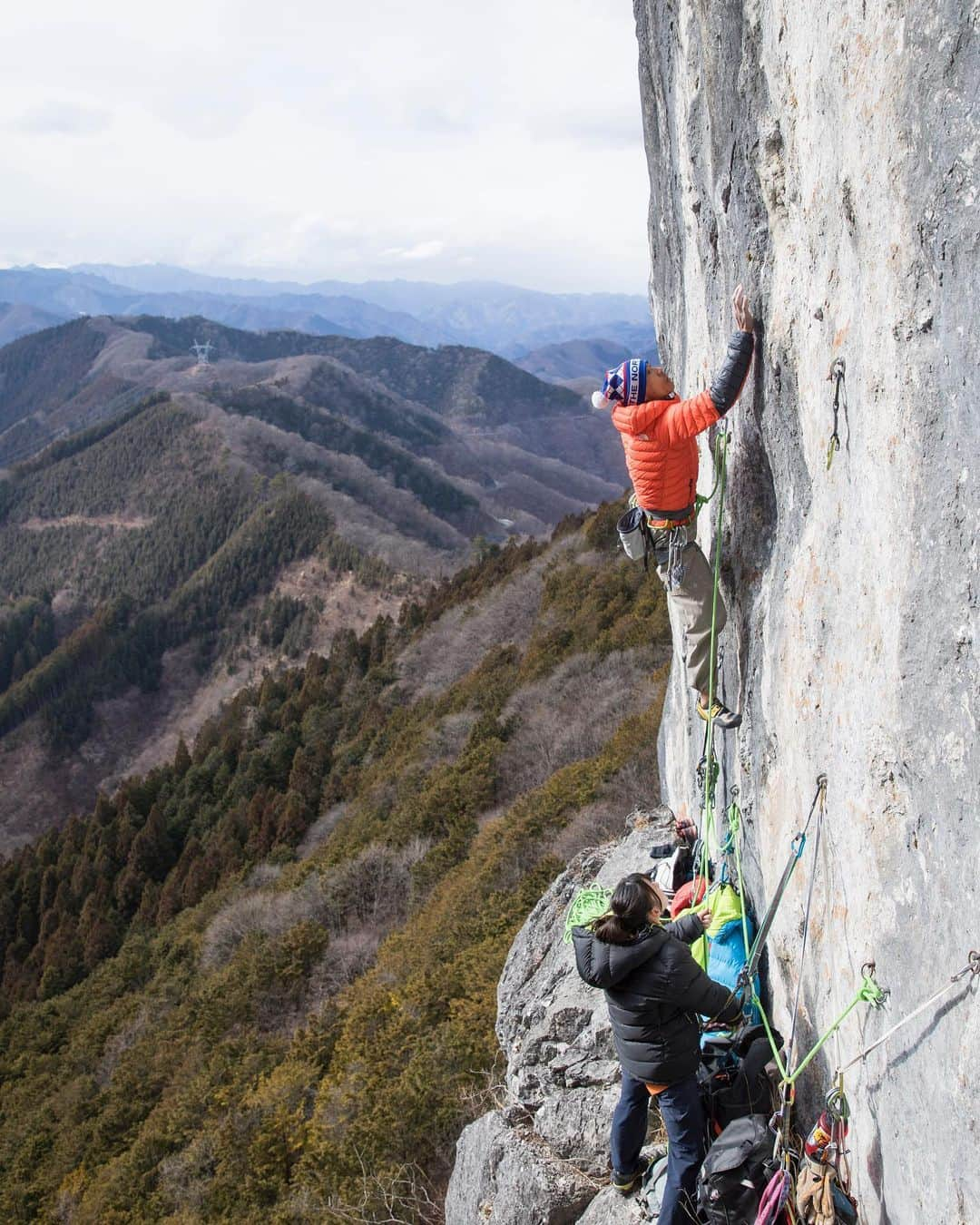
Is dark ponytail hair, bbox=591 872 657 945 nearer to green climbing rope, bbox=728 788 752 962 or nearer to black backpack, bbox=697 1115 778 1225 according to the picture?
black backpack, bbox=697 1115 778 1225

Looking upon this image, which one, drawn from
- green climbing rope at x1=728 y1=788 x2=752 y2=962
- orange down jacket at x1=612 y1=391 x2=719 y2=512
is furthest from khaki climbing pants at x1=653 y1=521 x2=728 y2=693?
green climbing rope at x1=728 y1=788 x2=752 y2=962

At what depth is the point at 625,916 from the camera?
4.88 metres

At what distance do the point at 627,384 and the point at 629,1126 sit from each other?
503 centimetres

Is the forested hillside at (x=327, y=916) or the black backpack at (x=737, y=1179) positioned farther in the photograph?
the forested hillside at (x=327, y=916)

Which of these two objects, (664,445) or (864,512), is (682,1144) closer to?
(864,512)

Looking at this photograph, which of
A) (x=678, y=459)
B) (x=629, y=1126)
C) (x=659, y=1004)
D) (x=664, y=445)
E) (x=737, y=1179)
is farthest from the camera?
(x=678, y=459)

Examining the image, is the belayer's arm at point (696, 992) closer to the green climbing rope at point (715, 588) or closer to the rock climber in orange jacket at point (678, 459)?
the rock climber in orange jacket at point (678, 459)

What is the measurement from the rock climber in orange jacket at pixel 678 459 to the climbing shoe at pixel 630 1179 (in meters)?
3.22

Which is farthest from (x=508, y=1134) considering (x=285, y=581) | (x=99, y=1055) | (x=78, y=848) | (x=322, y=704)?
(x=285, y=581)

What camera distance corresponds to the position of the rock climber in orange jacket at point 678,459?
5699 mm

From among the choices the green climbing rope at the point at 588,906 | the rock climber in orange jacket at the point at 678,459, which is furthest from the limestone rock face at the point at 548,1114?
the rock climber in orange jacket at the point at 678,459

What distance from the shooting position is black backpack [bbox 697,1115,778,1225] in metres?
4.71

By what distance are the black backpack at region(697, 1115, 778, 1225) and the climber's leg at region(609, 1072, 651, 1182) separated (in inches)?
29.8

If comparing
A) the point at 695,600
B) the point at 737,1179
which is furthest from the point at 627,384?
the point at 737,1179
